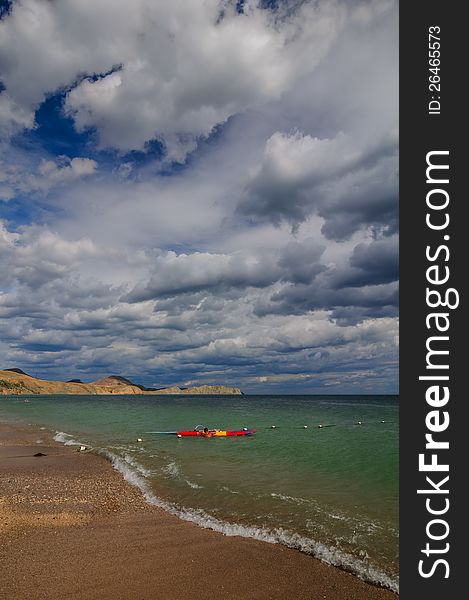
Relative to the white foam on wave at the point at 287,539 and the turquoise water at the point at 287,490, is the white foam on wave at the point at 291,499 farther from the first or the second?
the white foam on wave at the point at 287,539

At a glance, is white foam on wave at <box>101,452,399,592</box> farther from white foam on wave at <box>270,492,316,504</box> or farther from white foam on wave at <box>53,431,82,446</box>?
white foam on wave at <box>53,431,82,446</box>

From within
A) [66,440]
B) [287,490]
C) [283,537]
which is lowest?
[66,440]

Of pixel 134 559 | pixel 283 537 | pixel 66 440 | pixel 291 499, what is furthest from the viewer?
pixel 66 440

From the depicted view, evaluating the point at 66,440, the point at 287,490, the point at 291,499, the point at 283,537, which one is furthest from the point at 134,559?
the point at 66,440

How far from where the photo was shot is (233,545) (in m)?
12.1

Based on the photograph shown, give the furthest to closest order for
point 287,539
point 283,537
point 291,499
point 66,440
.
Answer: point 66,440 < point 291,499 < point 283,537 < point 287,539

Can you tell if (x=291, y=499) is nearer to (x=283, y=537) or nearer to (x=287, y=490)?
(x=287, y=490)

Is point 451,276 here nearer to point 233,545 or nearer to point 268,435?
point 233,545

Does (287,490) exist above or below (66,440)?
above

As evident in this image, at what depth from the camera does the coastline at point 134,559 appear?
937cm

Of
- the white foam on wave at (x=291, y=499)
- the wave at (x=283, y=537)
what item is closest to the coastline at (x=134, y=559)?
the wave at (x=283, y=537)

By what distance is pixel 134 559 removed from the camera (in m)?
10.9

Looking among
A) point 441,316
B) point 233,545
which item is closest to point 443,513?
point 441,316

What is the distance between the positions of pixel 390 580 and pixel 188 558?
5309mm
